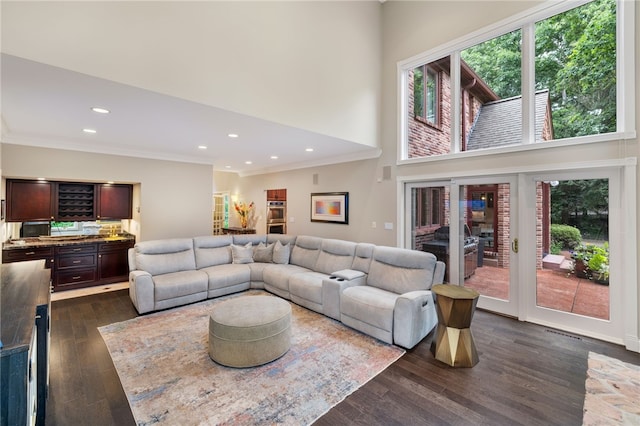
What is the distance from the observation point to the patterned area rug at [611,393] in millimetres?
2066

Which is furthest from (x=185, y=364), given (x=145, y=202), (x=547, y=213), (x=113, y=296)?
(x=547, y=213)

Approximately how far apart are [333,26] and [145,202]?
478 cm

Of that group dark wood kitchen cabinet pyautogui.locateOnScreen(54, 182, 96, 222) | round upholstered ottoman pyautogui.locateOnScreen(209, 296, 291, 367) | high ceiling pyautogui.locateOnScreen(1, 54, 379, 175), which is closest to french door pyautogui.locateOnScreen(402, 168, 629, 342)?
high ceiling pyautogui.locateOnScreen(1, 54, 379, 175)

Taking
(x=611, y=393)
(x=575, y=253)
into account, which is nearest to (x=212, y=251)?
(x=611, y=393)

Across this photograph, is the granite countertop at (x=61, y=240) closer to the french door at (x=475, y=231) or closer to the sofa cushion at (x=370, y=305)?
the sofa cushion at (x=370, y=305)

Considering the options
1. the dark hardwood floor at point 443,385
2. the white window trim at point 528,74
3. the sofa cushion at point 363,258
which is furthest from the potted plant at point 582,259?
the sofa cushion at point 363,258

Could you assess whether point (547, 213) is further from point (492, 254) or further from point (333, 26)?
point (333, 26)

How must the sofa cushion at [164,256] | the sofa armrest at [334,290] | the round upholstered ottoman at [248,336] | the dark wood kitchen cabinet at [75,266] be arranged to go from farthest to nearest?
the dark wood kitchen cabinet at [75,266], the sofa cushion at [164,256], the sofa armrest at [334,290], the round upholstered ottoman at [248,336]

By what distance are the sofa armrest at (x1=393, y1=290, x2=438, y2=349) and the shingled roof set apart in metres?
2.57

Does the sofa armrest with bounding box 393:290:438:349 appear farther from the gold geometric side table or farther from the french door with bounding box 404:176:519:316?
the french door with bounding box 404:176:519:316

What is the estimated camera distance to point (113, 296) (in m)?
4.67

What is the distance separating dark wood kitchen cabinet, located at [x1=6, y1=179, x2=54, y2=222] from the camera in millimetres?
4641

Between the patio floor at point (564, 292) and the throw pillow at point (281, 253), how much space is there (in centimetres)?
342

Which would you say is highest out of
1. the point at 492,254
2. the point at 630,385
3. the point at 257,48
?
the point at 257,48
